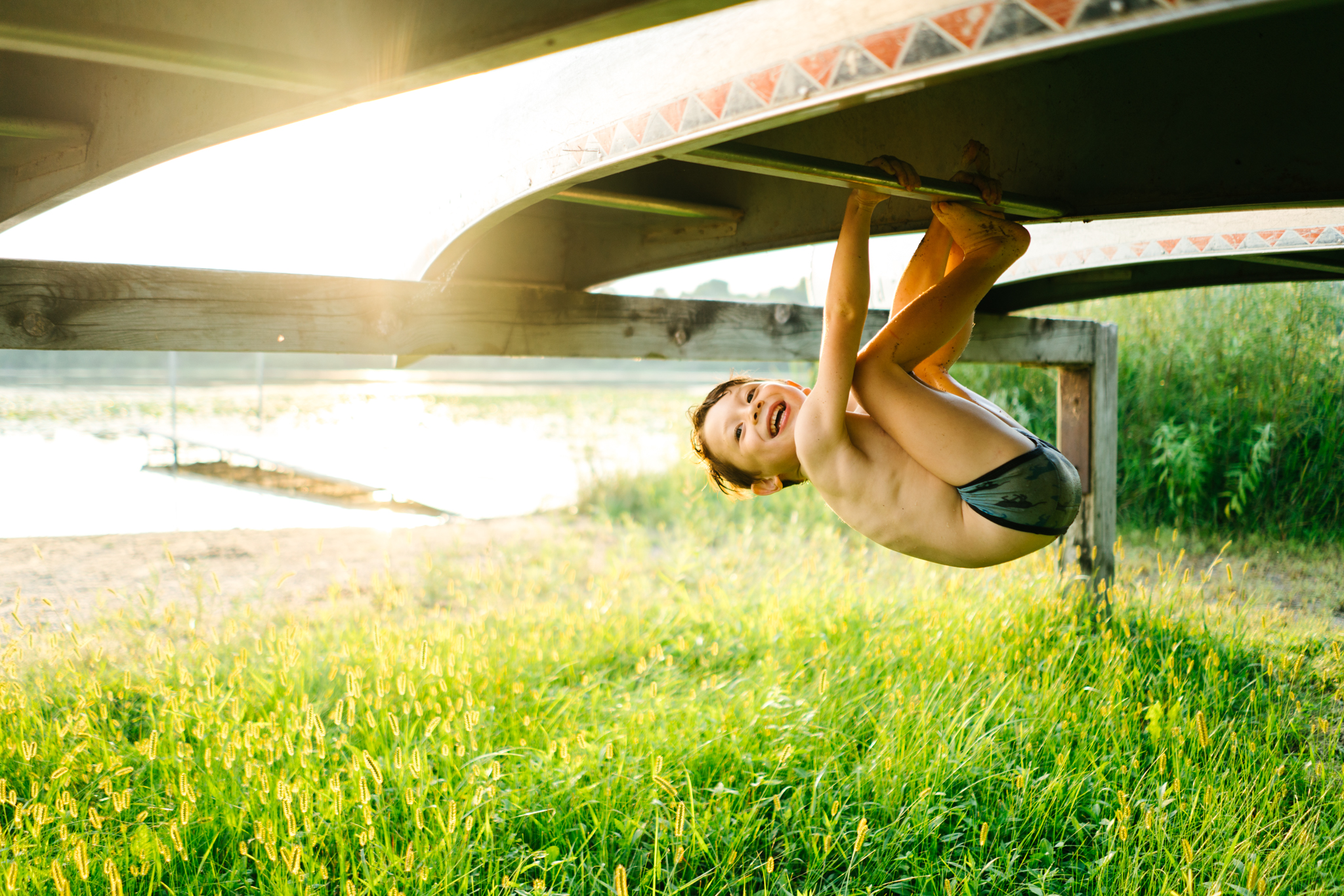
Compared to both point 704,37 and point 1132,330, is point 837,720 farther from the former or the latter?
point 1132,330

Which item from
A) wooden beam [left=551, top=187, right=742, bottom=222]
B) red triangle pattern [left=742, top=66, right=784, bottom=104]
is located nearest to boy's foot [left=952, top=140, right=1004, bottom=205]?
red triangle pattern [left=742, top=66, right=784, bottom=104]

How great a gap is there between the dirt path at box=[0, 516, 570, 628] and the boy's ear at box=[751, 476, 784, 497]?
2.75 meters

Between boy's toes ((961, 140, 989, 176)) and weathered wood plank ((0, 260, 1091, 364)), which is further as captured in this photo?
weathered wood plank ((0, 260, 1091, 364))

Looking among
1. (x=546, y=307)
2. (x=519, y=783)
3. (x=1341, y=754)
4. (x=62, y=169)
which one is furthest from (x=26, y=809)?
(x=1341, y=754)

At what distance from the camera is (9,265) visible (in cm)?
242

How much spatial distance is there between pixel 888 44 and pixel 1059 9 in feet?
0.81

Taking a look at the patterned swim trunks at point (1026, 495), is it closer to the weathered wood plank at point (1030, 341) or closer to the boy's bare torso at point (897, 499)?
the boy's bare torso at point (897, 499)

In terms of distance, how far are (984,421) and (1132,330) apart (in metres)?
7.52

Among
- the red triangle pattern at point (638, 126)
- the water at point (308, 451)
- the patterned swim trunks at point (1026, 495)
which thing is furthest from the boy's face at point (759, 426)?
the water at point (308, 451)

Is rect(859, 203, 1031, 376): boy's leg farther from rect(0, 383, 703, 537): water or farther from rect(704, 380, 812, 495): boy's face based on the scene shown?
rect(0, 383, 703, 537): water

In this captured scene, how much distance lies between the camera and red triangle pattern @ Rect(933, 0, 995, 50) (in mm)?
1056

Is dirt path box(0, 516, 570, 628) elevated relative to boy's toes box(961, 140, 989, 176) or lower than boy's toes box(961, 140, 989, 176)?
lower

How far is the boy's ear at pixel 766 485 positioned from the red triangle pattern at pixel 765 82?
1404 millimetres

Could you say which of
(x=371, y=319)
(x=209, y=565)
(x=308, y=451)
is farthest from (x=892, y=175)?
(x=308, y=451)
